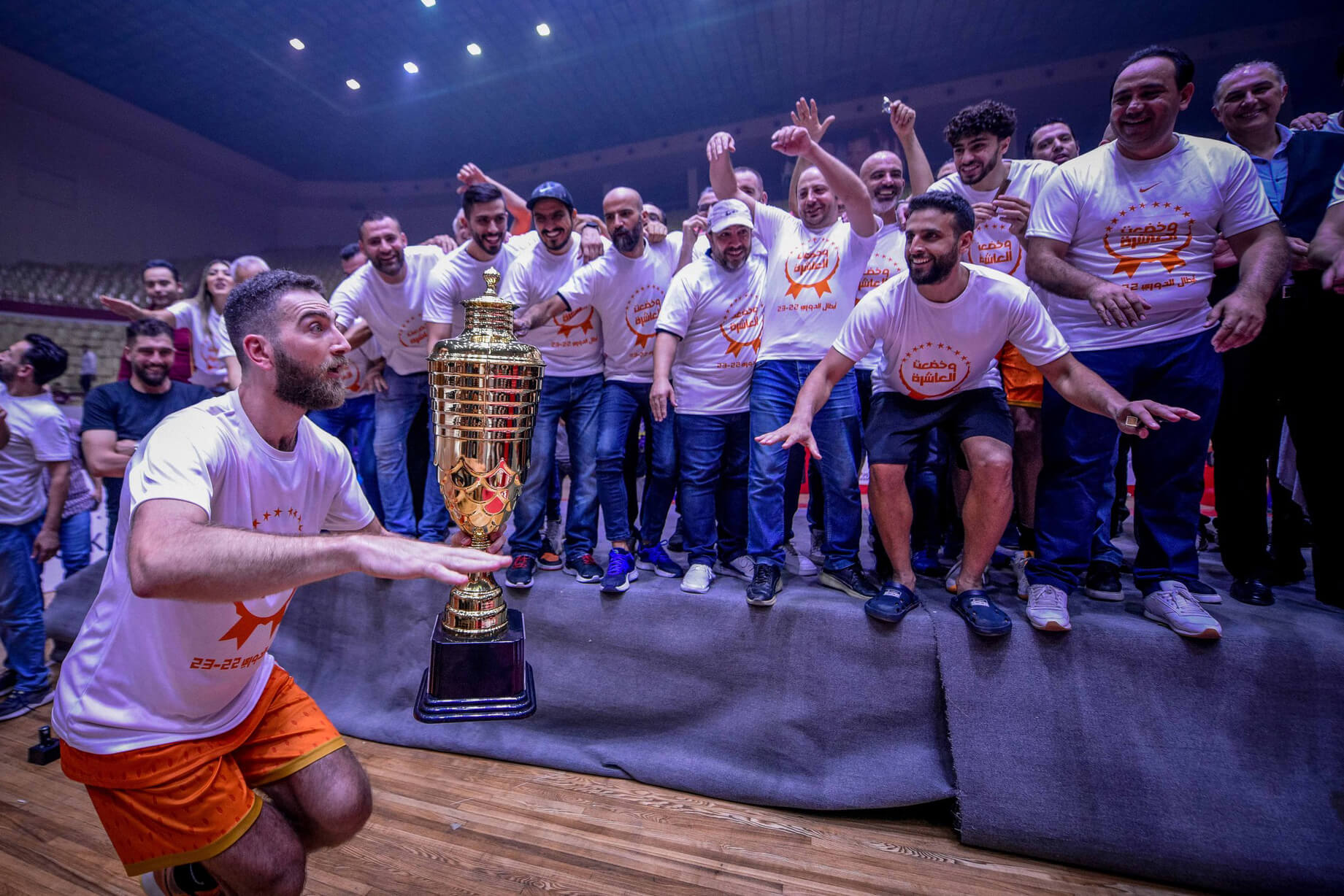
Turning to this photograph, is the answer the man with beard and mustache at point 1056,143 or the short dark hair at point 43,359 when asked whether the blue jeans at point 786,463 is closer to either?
the man with beard and mustache at point 1056,143

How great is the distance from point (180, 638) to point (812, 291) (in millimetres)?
2329

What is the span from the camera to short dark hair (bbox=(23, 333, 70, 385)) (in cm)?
290

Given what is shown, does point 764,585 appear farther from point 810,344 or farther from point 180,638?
point 180,638

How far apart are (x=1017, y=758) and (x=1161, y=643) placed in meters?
0.55

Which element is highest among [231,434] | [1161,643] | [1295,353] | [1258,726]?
[1295,353]

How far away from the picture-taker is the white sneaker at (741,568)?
2.48m

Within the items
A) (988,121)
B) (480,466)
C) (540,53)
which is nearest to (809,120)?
(988,121)

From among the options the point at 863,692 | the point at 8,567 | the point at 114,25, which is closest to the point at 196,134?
the point at 114,25

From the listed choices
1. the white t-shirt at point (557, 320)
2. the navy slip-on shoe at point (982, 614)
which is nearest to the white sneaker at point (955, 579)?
the navy slip-on shoe at point (982, 614)

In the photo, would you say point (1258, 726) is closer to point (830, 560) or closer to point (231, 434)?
point (830, 560)

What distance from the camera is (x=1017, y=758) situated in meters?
1.85

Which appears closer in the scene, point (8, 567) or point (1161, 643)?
point (1161, 643)

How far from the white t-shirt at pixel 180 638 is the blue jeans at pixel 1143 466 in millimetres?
2318

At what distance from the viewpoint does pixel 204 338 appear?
11.9 feet
